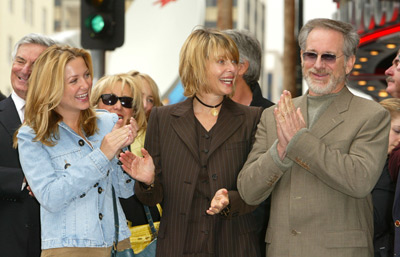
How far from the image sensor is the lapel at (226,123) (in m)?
4.62

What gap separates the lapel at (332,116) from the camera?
13.9 feet

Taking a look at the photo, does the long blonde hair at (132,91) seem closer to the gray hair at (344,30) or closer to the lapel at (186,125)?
the lapel at (186,125)

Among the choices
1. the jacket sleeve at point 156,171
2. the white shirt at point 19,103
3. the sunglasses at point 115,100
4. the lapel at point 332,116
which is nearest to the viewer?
the lapel at point 332,116

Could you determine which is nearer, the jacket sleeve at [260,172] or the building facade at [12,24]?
the jacket sleeve at [260,172]

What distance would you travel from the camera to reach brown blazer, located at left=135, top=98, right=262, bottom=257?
178 inches

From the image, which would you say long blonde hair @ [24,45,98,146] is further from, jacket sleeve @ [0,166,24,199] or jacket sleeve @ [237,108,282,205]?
jacket sleeve @ [237,108,282,205]

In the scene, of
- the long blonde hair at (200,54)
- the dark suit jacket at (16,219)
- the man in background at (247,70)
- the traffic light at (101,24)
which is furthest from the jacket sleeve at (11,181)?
the traffic light at (101,24)

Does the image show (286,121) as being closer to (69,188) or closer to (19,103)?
(69,188)

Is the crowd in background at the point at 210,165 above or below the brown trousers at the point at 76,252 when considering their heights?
above

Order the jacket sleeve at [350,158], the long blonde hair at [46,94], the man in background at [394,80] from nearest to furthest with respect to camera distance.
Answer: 1. the jacket sleeve at [350,158]
2. the long blonde hair at [46,94]
3. the man in background at [394,80]

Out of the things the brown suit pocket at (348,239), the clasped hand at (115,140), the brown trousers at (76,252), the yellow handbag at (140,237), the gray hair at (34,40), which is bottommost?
the yellow handbag at (140,237)

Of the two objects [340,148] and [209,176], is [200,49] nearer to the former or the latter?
[209,176]

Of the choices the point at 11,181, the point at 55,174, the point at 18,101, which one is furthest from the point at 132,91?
the point at 55,174

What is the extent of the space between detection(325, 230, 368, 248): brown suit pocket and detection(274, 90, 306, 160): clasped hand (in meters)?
0.56
